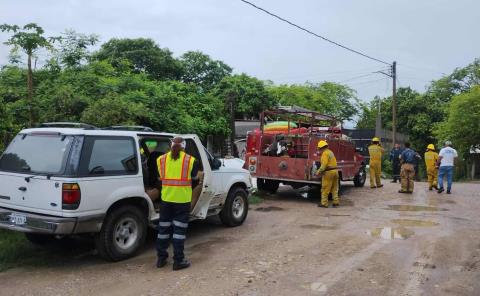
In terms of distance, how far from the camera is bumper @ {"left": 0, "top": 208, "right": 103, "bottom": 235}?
576 cm

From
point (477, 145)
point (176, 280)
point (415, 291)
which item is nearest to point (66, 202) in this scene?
point (176, 280)

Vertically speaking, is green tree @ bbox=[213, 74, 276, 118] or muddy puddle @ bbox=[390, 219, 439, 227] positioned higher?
green tree @ bbox=[213, 74, 276, 118]

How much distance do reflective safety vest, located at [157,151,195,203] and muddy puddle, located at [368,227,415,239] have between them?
12.2ft

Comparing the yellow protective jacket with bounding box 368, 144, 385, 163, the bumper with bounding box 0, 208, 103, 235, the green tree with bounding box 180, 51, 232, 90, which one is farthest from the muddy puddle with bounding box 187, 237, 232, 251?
the green tree with bounding box 180, 51, 232, 90

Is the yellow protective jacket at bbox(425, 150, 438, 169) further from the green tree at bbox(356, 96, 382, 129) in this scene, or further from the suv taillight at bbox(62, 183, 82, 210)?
the green tree at bbox(356, 96, 382, 129)

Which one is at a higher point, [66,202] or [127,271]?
[66,202]

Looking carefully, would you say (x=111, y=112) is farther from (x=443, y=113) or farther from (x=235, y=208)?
(x=443, y=113)

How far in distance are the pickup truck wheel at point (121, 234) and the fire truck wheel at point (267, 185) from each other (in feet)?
24.8

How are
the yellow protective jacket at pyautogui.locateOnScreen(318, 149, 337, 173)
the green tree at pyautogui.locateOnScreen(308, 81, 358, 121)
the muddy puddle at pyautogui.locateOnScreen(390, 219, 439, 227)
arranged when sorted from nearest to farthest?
the muddy puddle at pyautogui.locateOnScreen(390, 219, 439, 227)
the yellow protective jacket at pyautogui.locateOnScreen(318, 149, 337, 173)
the green tree at pyautogui.locateOnScreen(308, 81, 358, 121)

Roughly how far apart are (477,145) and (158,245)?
27646 mm

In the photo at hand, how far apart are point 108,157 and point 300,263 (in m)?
2.93

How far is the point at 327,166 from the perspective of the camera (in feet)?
38.5

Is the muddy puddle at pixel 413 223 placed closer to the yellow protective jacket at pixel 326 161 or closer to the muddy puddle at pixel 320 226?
the muddy puddle at pixel 320 226

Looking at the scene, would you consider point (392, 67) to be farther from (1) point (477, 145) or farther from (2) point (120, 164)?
(2) point (120, 164)
